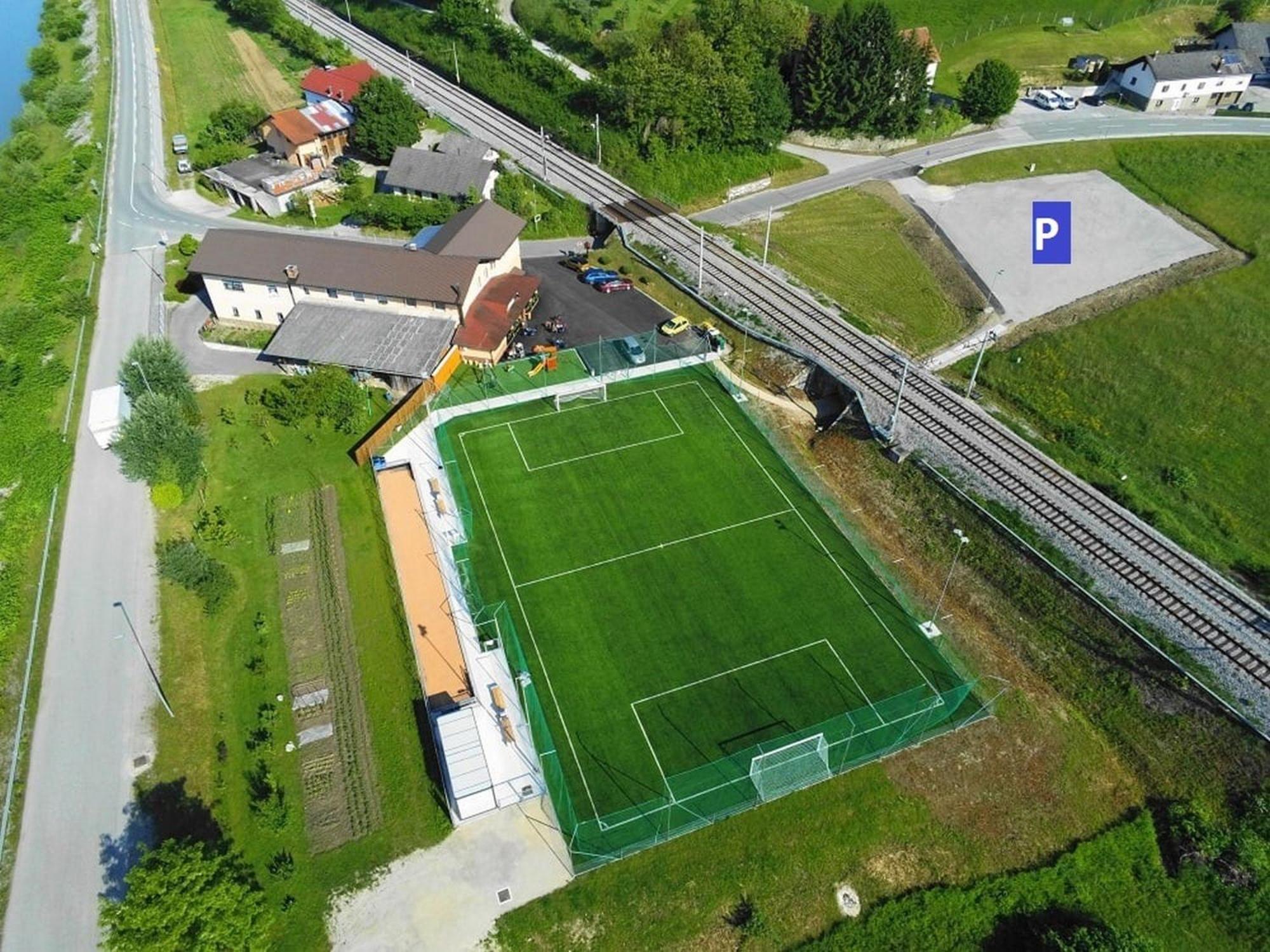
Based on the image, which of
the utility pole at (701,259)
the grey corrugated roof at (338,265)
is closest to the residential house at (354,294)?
the grey corrugated roof at (338,265)

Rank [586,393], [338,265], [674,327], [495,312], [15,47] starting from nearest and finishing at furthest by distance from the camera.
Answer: [586,393], [338,265], [495,312], [674,327], [15,47]

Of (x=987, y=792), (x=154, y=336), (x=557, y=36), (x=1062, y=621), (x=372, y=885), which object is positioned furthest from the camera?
(x=557, y=36)

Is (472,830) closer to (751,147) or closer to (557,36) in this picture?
(751,147)

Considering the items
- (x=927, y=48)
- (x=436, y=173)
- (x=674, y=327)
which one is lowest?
(x=674, y=327)

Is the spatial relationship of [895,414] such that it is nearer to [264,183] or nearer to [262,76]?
[264,183]

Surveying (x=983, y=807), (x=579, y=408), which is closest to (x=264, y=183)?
(x=579, y=408)

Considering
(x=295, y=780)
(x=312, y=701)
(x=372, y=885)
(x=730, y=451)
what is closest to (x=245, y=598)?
(x=312, y=701)

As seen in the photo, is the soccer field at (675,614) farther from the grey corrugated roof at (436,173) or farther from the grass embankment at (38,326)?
the grey corrugated roof at (436,173)

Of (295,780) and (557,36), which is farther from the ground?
(557,36)
